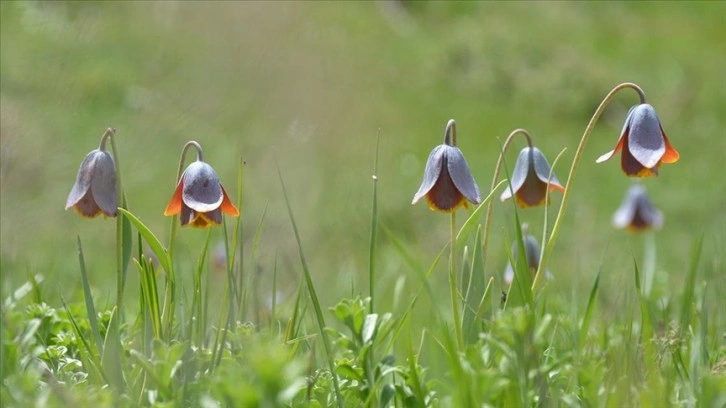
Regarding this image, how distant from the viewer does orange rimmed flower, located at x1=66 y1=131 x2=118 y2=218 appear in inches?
68.3

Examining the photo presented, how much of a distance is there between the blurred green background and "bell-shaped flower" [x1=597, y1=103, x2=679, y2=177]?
2.40 meters

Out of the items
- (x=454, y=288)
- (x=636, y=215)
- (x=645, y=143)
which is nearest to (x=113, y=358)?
(x=454, y=288)

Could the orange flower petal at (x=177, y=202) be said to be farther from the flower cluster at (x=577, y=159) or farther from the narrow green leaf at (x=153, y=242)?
the flower cluster at (x=577, y=159)

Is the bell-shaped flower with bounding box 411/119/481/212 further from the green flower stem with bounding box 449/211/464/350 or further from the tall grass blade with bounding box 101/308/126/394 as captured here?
the tall grass blade with bounding box 101/308/126/394

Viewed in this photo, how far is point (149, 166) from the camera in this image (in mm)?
8242

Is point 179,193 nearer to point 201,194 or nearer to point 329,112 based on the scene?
point 201,194

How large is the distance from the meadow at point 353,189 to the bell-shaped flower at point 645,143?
163 millimetres

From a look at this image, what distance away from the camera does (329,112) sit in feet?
29.7

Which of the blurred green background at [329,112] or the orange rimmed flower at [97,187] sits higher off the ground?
the orange rimmed flower at [97,187]

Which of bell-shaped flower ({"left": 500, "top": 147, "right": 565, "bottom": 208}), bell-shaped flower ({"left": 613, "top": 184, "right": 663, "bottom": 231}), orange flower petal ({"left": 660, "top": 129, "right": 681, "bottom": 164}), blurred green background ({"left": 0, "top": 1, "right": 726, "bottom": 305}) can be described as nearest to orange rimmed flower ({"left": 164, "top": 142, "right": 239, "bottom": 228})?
bell-shaped flower ({"left": 500, "top": 147, "right": 565, "bottom": 208})

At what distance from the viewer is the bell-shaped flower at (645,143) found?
1731 millimetres

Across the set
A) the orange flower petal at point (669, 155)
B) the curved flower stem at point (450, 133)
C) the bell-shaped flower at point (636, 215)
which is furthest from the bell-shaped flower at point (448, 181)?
the bell-shaped flower at point (636, 215)

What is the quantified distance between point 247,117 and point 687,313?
7467 mm

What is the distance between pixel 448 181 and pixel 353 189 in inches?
239
